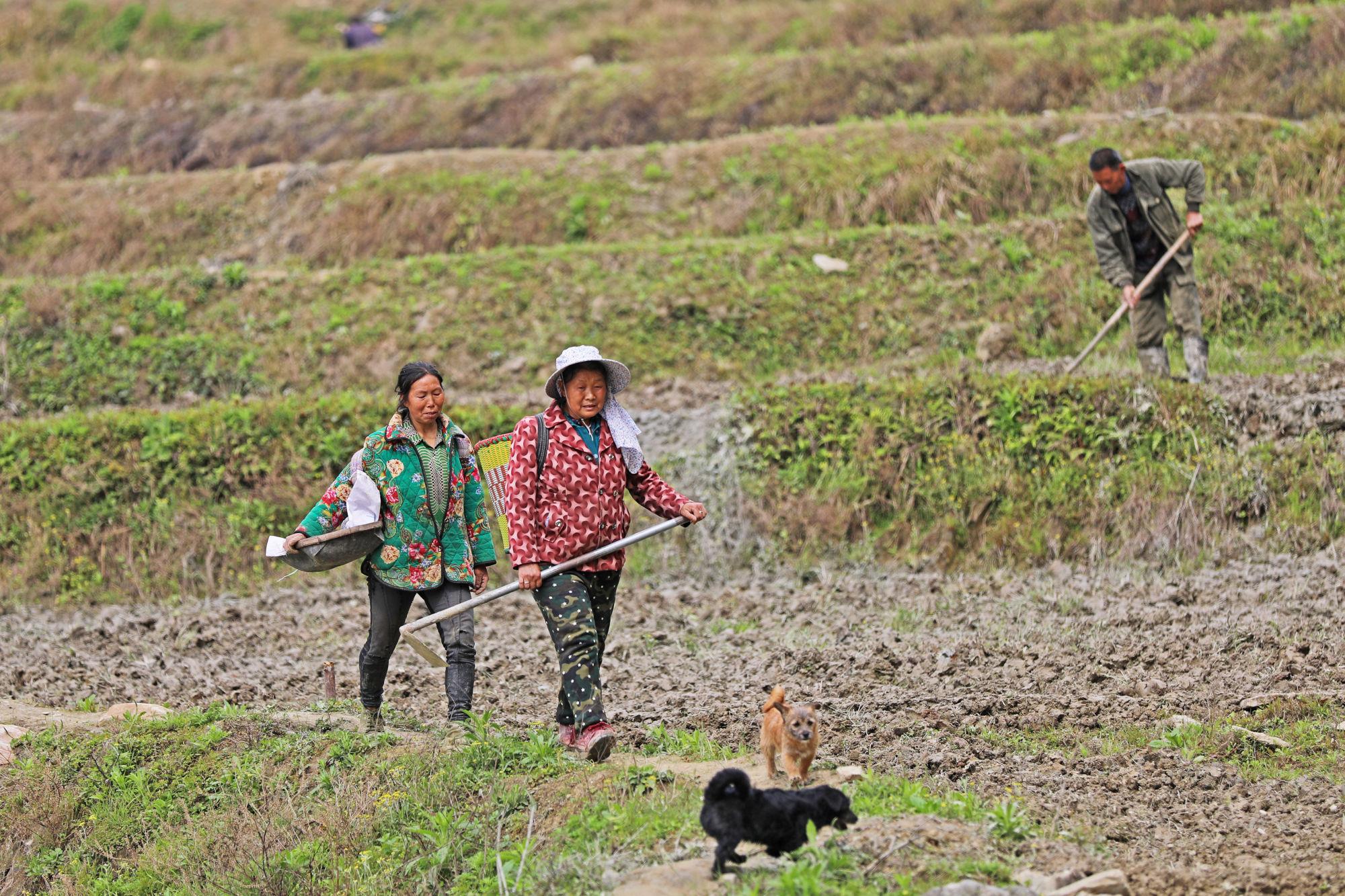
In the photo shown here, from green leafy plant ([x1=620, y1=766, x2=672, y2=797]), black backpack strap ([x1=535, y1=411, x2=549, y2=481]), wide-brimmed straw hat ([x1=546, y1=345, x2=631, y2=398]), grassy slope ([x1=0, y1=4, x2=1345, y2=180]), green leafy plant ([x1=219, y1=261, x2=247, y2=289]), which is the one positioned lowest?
green leafy plant ([x1=620, y1=766, x2=672, y2=797])

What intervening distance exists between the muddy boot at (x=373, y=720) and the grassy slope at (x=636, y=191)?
8.91 metres

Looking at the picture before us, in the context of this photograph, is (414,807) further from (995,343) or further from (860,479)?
(995,343)

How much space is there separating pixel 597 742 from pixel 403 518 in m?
1.33

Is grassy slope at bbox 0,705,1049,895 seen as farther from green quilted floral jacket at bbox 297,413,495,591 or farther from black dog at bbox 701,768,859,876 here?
green quilted floral jacket at bbox 297,413,495,591

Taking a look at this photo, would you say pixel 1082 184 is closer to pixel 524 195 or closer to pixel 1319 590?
pixel 524 195

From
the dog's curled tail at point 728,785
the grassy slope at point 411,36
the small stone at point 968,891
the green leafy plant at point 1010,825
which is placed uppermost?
the grassy slope at point 411,36

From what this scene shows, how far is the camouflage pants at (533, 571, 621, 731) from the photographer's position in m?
5.61

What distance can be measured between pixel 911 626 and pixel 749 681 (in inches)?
52.1

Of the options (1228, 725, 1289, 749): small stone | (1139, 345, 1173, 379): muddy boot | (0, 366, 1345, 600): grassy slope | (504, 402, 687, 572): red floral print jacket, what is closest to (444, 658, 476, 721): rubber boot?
(504, 402, 687, 572): red floral print jacket

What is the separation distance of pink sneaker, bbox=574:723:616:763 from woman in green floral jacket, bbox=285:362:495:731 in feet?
2.56

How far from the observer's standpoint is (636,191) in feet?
51.8

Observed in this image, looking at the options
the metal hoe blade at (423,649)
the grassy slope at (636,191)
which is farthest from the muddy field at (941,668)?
the grassy slope at (636,191)

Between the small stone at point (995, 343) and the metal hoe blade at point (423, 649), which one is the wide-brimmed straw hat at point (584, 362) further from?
the small stone at point (995, 343)

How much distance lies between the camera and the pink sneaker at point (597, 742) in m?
5.52
